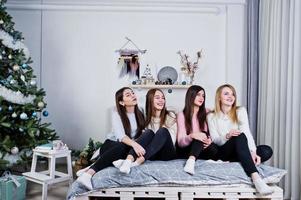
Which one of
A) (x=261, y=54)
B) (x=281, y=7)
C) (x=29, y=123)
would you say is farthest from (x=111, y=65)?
(x=281, y=7)

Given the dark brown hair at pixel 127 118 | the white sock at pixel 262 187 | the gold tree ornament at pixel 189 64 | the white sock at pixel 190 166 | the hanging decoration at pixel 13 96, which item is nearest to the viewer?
the white sock at pixel 262 187

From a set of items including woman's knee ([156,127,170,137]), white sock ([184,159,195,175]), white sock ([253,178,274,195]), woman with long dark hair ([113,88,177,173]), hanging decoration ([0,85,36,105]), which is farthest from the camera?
hanging decoration ([0,85,36,105])

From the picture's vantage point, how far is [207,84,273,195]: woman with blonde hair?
7.49 ft

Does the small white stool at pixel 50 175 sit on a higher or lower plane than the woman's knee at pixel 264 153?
→ lower

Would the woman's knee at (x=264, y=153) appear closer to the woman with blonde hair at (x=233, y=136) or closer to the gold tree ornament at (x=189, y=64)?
the woman with blonde hair at (x=233, y=136)

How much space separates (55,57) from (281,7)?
2.75 meters

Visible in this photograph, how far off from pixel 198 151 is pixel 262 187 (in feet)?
1.76

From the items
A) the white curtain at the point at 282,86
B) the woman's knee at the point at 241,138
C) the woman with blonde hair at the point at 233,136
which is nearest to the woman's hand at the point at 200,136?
the woman with blonde hair at the point at 233,136

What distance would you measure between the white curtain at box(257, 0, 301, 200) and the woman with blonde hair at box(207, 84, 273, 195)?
350mm

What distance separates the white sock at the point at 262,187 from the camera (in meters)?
2.09

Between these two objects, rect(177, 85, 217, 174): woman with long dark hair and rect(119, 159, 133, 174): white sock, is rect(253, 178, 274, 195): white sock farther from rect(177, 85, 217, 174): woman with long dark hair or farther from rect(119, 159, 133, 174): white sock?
rect(119, 159, 133, 174): white sock

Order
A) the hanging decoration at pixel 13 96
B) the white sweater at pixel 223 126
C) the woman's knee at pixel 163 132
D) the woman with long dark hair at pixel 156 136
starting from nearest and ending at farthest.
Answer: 1. the woman with long dark hair at pixel 156 136
2. the woman's knee at pixel 163 132
3. the white sweater at pixel 223 126
4. the hanging decoration at pixel 13 96

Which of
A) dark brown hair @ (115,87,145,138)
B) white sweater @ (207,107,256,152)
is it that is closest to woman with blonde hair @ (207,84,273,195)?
white sweater @ (207,107,256,152)

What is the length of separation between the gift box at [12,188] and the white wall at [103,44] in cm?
143
